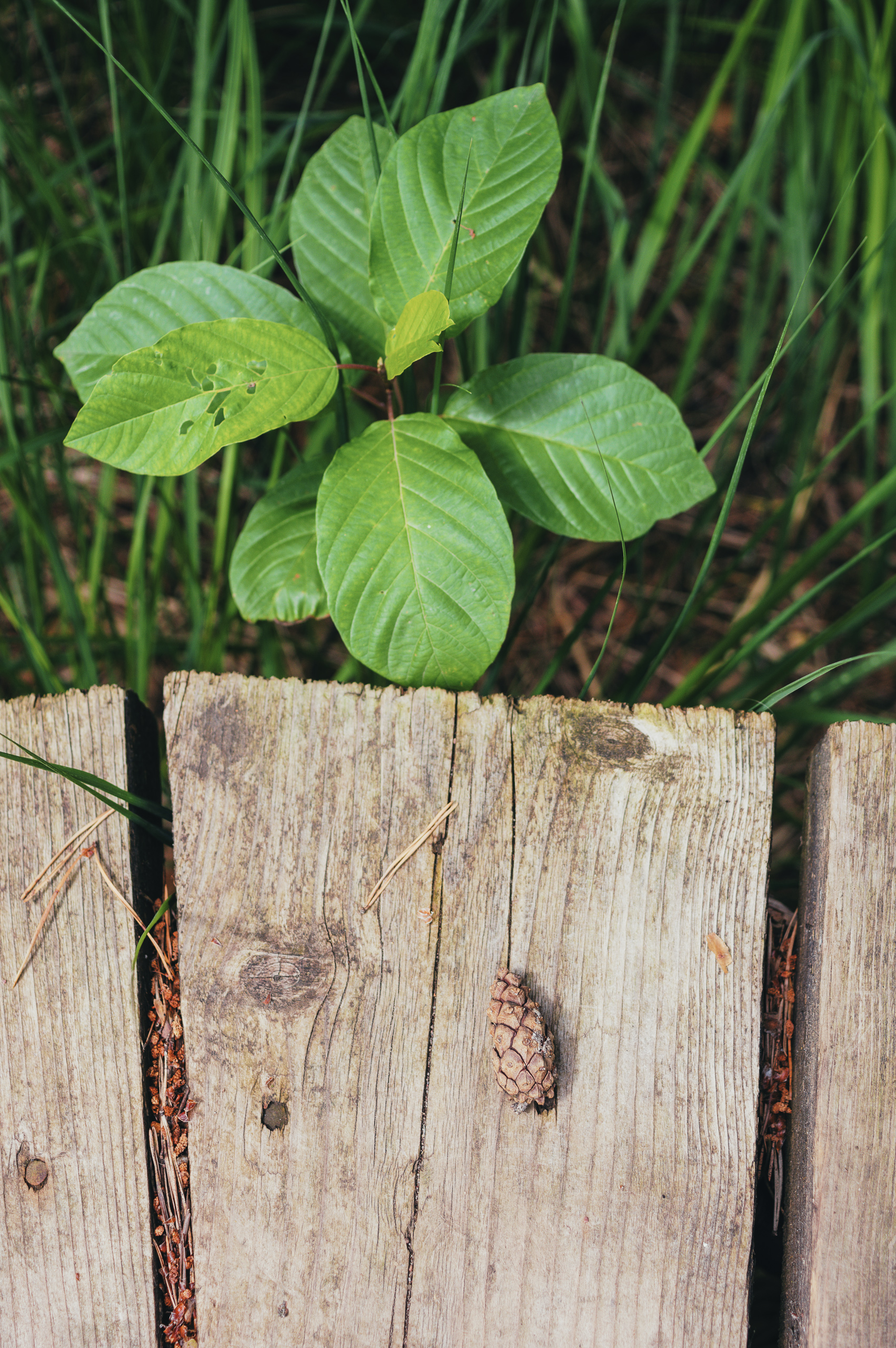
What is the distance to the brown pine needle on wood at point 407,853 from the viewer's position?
3.18 ft

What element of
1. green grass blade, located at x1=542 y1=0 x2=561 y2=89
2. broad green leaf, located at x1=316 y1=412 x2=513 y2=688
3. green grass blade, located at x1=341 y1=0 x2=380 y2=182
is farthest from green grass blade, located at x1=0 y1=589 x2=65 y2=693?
green grass blade, located at x1=542 y1=0 x2=561 y2=89

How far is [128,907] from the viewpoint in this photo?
100 centimetres

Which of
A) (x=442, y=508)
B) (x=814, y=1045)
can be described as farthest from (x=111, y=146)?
(x=814, y=1045)

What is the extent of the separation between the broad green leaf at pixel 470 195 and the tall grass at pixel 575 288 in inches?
8.8

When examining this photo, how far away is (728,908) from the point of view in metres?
0.97

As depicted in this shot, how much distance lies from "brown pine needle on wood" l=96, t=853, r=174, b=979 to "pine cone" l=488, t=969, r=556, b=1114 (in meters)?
0.44

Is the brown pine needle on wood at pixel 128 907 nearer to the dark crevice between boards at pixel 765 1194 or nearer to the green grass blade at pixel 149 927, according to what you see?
the green grass blade at pixel 149 927

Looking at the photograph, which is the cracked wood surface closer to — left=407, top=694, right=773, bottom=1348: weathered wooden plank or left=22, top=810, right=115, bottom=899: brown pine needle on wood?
left=407, top=694, right=773, bottom=1348: weathered wooden plank

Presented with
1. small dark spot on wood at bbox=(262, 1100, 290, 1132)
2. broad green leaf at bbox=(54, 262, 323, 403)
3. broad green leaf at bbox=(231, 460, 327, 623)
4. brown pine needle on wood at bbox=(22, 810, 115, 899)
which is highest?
broad green leaf at bbox=(54, 262, 323, 403)

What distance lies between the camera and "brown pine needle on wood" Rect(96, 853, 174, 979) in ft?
3.30

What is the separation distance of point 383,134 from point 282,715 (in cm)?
87

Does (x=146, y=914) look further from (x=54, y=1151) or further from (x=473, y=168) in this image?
(x=473, y=168)

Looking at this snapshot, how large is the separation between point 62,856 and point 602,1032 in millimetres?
744

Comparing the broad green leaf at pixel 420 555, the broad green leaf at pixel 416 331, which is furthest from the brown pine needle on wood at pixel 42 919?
the broad green leaf at pixel 416 331
